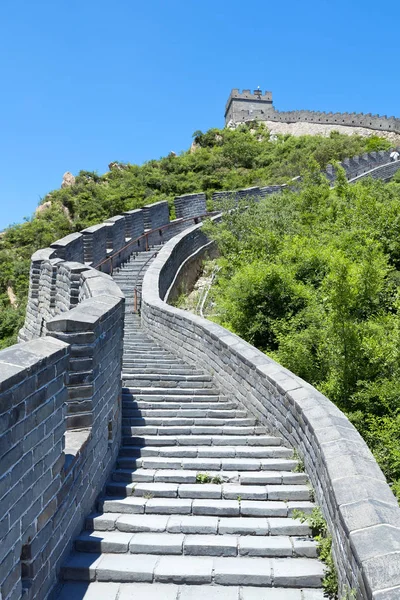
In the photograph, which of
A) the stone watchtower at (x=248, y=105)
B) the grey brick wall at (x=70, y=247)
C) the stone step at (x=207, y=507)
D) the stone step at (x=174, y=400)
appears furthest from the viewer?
the stone watchtower at (x=248, y=105)

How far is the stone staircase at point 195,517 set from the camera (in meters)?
3.99

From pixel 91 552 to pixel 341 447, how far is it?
2.18 meters

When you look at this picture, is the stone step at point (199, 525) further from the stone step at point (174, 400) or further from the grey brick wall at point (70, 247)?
the grey brick wall at point (70, 247)

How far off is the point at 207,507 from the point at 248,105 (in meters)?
64.9

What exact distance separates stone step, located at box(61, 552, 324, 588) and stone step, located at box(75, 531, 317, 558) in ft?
0.17

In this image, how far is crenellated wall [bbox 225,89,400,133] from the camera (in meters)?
51.0

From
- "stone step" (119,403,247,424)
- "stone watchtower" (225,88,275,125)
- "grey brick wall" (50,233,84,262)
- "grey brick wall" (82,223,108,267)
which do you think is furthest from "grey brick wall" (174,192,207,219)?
"stone watchtower" (225,88,275,125)

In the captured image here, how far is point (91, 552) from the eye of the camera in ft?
14.3

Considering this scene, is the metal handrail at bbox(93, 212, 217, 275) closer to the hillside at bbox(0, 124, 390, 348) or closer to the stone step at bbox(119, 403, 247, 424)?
the hillside at bbox(0, 124, 390, 348)

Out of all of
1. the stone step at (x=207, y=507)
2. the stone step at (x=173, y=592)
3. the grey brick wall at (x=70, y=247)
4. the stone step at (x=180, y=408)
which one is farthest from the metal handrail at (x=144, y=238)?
the stone step at (x=173, y=592)

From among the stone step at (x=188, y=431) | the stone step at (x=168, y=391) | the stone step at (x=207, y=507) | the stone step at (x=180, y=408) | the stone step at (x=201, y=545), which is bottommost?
the stone step at (x=201, y=545)

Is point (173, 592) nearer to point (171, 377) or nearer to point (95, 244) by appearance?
point (171, 377)

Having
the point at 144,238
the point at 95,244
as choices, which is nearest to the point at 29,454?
the point at 95,244

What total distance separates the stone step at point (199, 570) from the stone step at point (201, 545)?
0.05m
